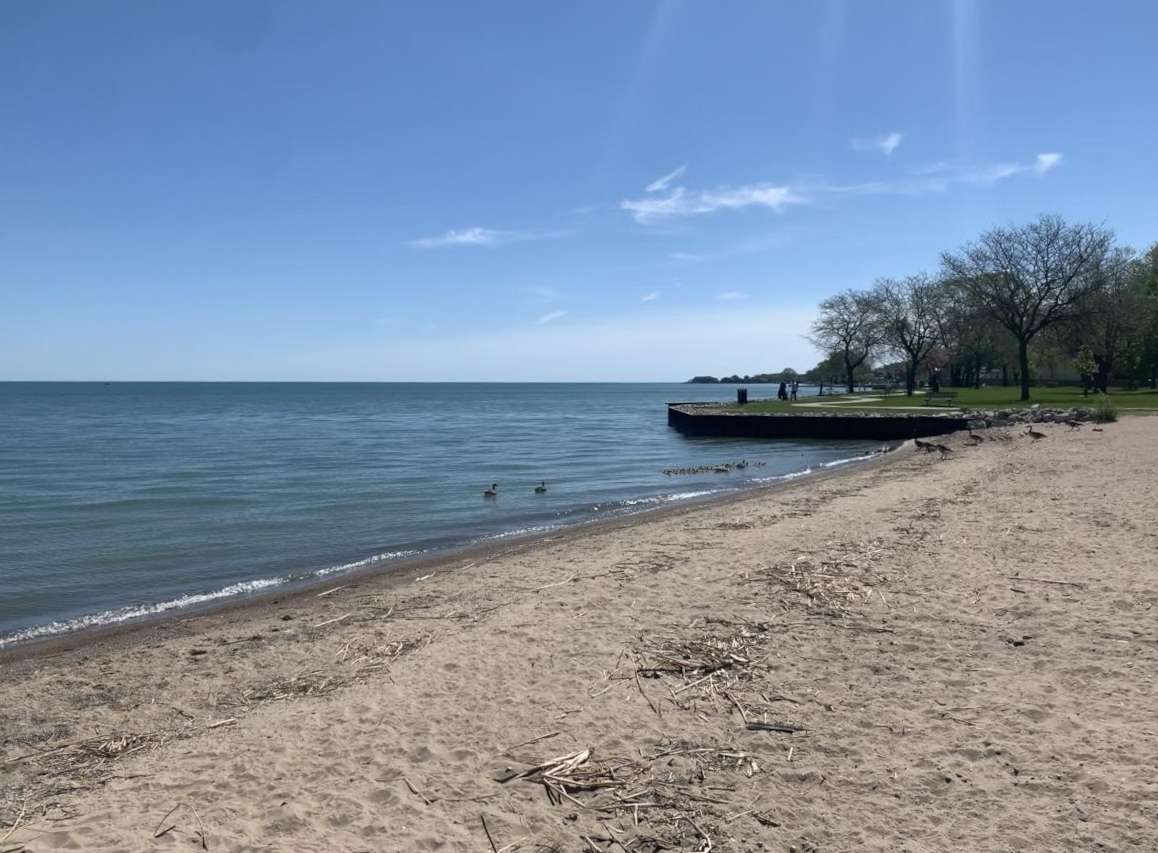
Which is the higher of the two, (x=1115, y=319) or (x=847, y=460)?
(x=1115, y=319)

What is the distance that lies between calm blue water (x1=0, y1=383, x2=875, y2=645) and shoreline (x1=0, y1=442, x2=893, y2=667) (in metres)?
0.40

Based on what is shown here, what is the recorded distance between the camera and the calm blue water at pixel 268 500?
13164 millimetres

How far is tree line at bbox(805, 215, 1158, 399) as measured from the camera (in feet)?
160

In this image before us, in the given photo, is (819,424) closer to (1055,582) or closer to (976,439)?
(976,439)

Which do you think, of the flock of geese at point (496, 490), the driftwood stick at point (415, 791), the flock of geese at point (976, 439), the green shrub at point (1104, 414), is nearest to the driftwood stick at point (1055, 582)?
the driftwood stick at point (415, 791)

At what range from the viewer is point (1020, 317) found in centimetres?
4888

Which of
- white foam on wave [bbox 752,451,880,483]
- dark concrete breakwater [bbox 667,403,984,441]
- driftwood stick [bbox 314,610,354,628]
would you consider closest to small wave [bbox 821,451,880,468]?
white foam on wave [bbox 752,451,880,483]

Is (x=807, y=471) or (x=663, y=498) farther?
(x=807, y=471)

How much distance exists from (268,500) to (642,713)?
1785cm

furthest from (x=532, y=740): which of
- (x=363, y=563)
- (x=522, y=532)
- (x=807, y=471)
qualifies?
(x=807, y=471)

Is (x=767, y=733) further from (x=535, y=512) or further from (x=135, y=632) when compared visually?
(x=535, y=512)

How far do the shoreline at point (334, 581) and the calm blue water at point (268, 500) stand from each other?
0.40 meters

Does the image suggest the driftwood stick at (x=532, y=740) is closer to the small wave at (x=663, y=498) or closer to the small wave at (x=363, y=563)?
the small wave at (x=363, y=563)

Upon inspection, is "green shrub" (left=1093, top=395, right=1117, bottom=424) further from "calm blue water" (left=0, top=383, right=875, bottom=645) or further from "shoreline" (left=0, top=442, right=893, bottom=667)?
"shoreline" (left=0, top=442, right=893, bottom=667)
